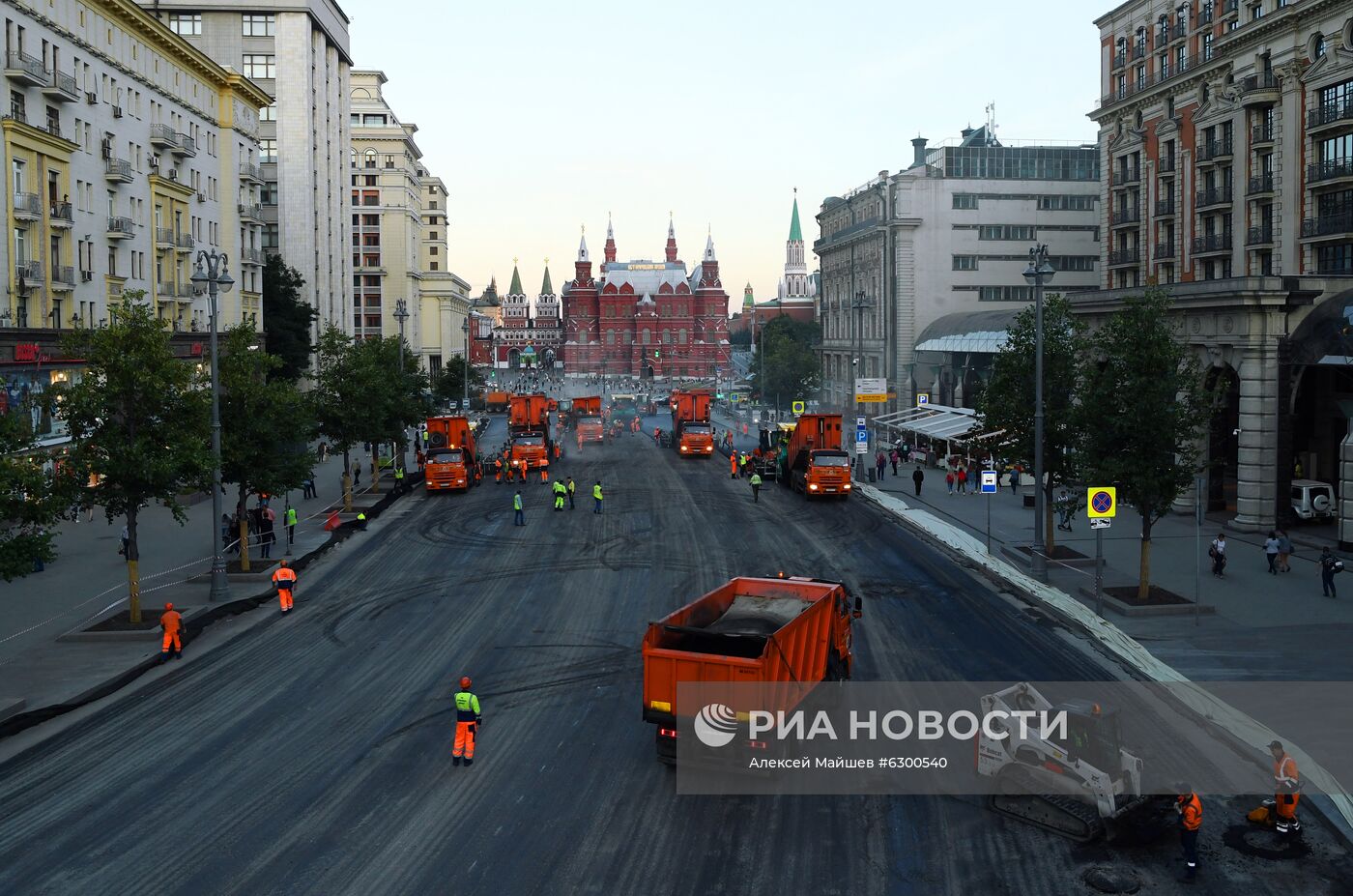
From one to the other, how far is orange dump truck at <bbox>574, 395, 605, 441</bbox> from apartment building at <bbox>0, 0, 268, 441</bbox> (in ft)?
80.7

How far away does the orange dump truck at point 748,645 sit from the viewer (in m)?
16.1

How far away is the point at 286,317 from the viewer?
8288cm

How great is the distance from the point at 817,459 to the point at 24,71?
3316 cm

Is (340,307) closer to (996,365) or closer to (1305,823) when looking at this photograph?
(996,365)

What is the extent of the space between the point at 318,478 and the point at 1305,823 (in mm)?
52328

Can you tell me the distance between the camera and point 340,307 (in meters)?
104

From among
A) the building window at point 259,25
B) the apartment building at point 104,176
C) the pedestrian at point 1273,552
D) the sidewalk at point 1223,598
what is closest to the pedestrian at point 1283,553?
the pedestrian at point 1273,552

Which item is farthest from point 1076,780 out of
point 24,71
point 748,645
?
point 24,71

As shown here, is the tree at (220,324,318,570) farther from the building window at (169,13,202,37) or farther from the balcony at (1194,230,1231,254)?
the building window at (169,13,202,37)

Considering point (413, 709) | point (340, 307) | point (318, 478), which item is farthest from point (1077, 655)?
point (340, 307)

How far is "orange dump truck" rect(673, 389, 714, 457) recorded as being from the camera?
70.8 m

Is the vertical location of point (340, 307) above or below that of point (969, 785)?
above

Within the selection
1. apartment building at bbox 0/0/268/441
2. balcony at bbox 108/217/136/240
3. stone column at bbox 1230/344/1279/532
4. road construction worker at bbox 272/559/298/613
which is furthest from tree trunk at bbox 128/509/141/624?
stone column at bbox 1230/344/1279/532

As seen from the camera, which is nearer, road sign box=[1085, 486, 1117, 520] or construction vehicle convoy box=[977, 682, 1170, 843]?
construction vehicle convoy box=[977, 682, 1170, 843]
